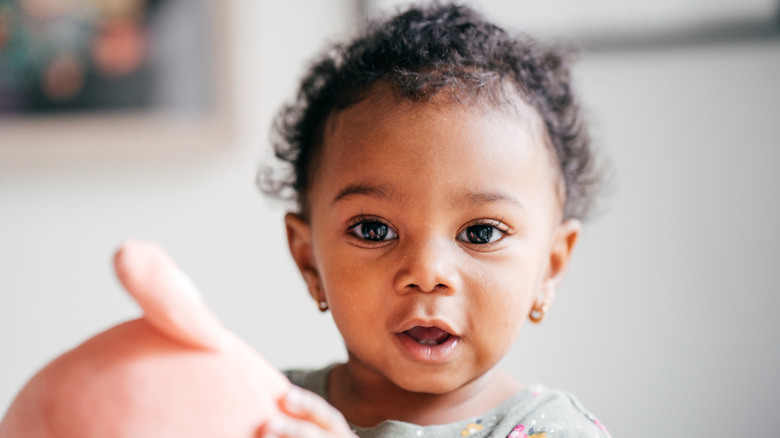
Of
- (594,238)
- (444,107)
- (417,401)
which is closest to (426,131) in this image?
(444,107)

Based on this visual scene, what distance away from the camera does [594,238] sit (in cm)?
133

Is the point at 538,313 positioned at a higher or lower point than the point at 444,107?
lower

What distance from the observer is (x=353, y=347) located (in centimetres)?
69

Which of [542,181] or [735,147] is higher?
[735,147]

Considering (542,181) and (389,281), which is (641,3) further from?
(389,281)

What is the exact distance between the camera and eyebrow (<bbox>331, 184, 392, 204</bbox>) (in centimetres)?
65

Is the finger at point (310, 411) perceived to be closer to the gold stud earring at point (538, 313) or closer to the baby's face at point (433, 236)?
the baby's face at point (433, 236)

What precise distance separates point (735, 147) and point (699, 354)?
381 mm

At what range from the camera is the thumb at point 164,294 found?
0.45 meters

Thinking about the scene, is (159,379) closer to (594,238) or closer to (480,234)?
(480,234)

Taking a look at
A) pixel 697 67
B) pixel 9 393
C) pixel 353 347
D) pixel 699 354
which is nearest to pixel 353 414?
pixel 353 347

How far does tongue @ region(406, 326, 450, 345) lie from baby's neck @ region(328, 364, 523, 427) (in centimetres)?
10

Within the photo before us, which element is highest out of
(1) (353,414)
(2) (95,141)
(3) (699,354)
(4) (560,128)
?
(4) (560,128)

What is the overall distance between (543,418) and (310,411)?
305mm
